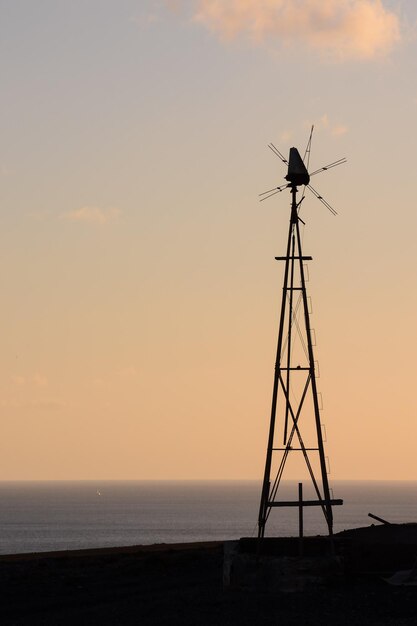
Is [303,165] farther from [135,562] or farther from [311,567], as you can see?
[135,562]

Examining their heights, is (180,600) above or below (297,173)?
below

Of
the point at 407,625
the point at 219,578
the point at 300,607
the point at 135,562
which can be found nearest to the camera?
the point at 407,625

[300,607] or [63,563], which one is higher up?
[63,563]

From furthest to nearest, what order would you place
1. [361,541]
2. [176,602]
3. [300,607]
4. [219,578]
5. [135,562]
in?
[135,562] < [219,578] < [361,541] < [176,602] < [300,607]

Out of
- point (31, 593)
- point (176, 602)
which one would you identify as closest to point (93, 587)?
point (31, 593)

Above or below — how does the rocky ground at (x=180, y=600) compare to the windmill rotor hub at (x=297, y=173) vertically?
below

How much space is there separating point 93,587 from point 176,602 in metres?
6.98

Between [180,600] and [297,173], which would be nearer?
[180,600]

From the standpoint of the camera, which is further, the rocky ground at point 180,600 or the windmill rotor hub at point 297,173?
the windmill rotor hub at point 297,173

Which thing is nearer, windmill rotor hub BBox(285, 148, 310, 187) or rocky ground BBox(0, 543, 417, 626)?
rocky ground BBox(0, 543, 417, 626)

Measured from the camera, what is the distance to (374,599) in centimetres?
3669

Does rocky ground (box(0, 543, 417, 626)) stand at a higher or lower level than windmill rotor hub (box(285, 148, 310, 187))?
lower

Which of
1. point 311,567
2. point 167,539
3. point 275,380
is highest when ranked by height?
point 167,539

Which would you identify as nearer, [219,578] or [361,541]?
[361,541]
